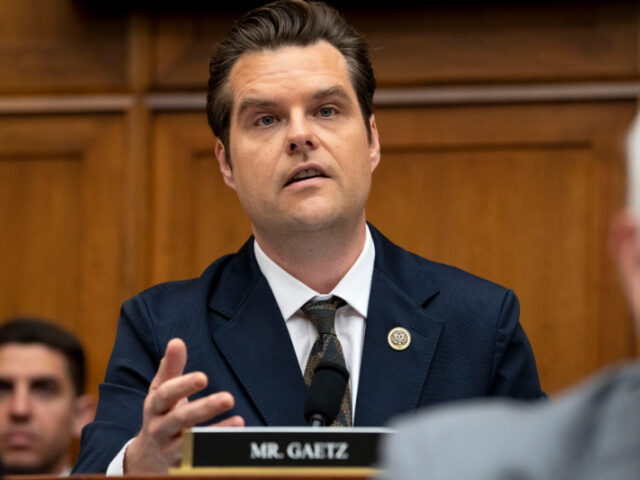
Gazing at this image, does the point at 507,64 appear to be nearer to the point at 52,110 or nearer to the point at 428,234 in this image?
the point at 428,234

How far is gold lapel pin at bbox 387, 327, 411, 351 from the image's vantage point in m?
1.90

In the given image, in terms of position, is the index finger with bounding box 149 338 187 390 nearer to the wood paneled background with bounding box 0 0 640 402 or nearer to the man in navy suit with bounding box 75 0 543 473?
the man in navy suit with bounding box 75 0 543 473

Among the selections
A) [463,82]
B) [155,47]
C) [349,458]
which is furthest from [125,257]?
[349,458]

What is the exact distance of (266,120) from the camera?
2.03 m

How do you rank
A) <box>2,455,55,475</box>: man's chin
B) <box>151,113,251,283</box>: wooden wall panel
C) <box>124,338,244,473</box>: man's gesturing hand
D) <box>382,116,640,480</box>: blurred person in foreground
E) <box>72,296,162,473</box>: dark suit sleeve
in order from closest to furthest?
<box>382,116,640,480</box>: blurred person in foreground < <box>124,338,244,473</box>: man's gesturing hand < <box>72,296,162,473</box>: dark suit sleeve < <box>2,455,55,475</box>: man's chin < <box>151,113,251,283</box>: wooden wall panel

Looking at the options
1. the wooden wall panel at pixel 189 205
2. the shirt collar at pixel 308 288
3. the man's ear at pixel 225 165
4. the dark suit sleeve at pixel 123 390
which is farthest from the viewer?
the wooden wall panel at pixel 189 205

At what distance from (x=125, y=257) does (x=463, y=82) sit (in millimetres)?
1244

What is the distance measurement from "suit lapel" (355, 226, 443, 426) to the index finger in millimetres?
458

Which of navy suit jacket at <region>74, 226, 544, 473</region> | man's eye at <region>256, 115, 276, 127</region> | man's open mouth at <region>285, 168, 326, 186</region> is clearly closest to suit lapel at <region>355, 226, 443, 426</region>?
navy suit jacket at <region>74, 226, 544, 473</region>

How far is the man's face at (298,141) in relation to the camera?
192cm

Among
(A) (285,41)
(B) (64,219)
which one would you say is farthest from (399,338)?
(B) (64,219)

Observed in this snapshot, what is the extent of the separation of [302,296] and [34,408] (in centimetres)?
146

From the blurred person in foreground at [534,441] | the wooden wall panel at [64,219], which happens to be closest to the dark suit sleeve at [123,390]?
the blurred person in foreground at [534,441]

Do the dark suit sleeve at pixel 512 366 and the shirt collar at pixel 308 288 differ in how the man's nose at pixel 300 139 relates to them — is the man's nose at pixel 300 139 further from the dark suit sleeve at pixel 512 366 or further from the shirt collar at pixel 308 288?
the dark suit sleeve at pixel 512 366
